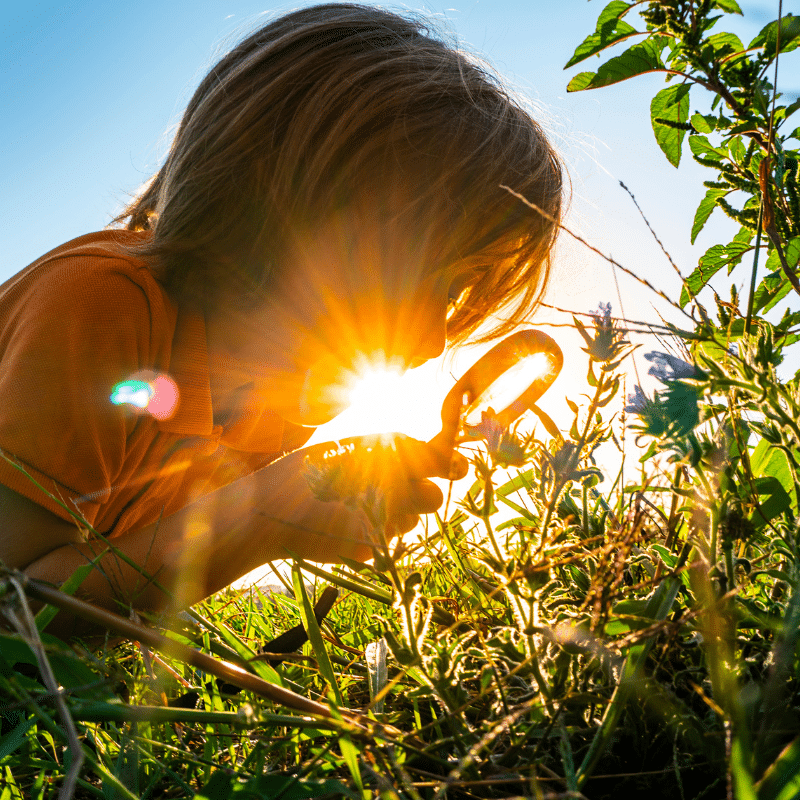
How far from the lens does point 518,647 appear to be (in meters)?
0.45

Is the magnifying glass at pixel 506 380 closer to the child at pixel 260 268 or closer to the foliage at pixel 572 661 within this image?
the foliage at pixel 572 661

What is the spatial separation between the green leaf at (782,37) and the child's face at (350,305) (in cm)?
76

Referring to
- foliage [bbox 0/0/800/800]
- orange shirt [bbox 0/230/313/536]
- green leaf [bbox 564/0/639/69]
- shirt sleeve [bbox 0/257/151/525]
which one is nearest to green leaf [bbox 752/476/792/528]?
foliage [bbox 0/0/800/800]

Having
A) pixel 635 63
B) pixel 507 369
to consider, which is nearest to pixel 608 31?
pixel 635 63

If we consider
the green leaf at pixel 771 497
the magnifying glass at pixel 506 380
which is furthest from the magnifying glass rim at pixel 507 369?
the green leaf at pixel 771 497

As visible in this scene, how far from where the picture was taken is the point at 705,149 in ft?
2.68

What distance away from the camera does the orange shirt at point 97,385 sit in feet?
3.39

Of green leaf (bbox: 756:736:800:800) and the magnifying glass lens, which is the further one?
the magnifying glass lens

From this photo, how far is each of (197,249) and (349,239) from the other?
406mm

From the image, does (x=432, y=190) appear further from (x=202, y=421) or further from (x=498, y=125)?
(x=202, y=421)

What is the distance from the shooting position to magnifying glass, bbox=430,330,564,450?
71 cm

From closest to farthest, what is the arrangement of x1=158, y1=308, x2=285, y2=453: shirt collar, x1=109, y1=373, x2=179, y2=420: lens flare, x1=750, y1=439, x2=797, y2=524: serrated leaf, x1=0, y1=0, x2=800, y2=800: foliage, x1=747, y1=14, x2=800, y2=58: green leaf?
x1=0, y1=0, x2=800, y2=800: foliage < x1=750, y1=439, x2=797, y2=524: serrated leaf < x1=747, y1=14, x2=800, y2=58: green leaf < x1=109, y1=373, x2=179, y2=420: lens flare < x1=158, y1=308, x2=285, y2=453: shirt collar

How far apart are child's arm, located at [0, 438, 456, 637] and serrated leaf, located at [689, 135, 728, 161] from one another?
63cm

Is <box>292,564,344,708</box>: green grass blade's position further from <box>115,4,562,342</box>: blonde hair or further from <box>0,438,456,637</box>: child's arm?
<box>115,4,562,342</box>: blonde hair
